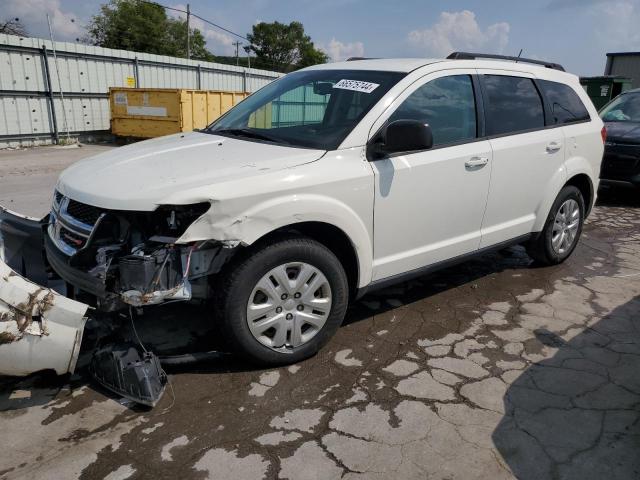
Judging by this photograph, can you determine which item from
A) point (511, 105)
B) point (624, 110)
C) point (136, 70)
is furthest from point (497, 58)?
point (136, 70)

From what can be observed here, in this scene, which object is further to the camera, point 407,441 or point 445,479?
point 407,441

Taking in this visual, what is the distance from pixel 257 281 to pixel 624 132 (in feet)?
24.2

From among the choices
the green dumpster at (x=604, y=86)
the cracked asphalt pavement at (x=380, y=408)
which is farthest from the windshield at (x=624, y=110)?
the green dumpster at (x=604, y=86)

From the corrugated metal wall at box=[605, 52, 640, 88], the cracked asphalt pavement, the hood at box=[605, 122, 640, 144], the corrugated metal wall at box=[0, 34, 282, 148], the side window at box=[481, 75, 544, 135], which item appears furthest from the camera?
the corrugated metal wall at box=[605, 52, 640, 88]

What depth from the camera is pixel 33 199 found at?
24.2 feet

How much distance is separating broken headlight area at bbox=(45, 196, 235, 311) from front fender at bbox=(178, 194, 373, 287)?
0.07 meters

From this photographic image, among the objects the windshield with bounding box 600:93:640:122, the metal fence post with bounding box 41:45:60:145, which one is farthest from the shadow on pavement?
Result: the metal fence post with bounding box 41:45:60:145

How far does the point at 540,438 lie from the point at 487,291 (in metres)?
1.97

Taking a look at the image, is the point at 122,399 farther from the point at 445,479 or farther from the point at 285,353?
the point at 445,479

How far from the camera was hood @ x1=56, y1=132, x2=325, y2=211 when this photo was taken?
2.60m

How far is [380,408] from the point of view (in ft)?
8.87

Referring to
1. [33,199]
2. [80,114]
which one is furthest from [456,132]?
[80,114]

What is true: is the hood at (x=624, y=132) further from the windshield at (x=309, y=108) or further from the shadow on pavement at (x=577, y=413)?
the windshield at (x=309, y=108)

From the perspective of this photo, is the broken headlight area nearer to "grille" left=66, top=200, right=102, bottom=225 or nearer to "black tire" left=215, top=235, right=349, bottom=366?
"grille" left=66, top=200, right=102, bottom=225
